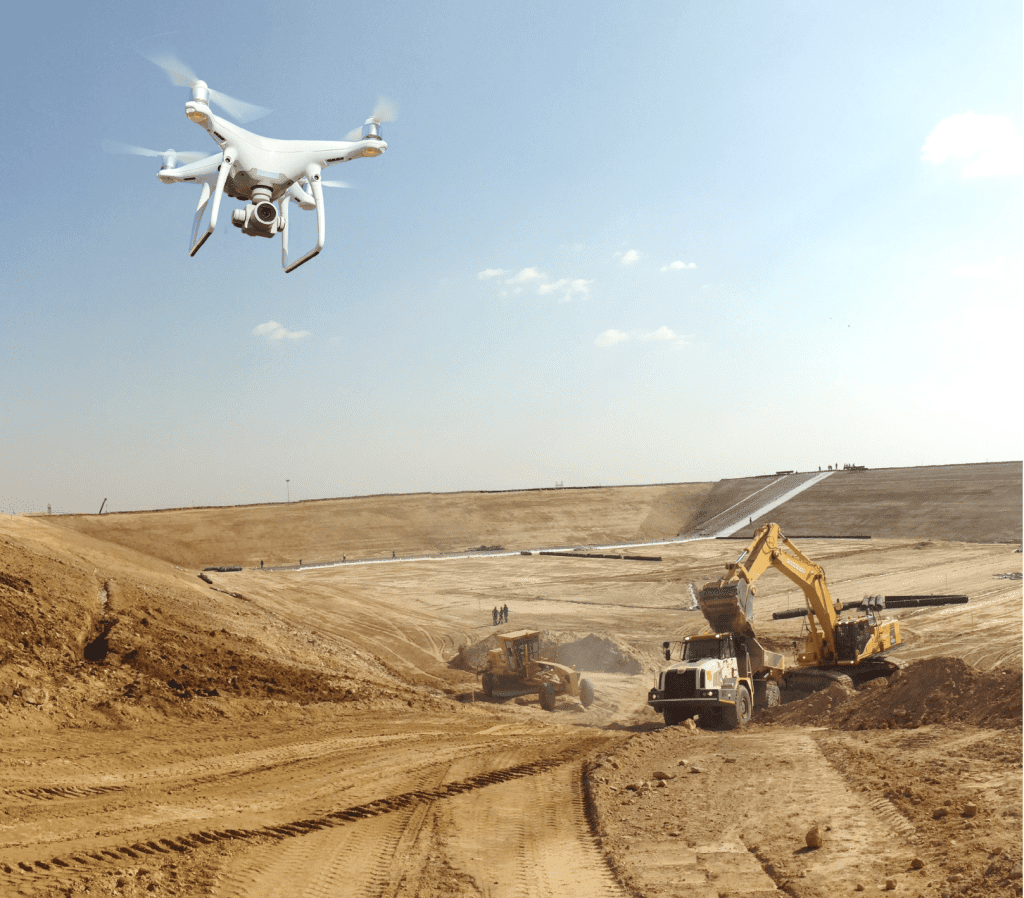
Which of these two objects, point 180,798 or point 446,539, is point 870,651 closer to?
point 180,798

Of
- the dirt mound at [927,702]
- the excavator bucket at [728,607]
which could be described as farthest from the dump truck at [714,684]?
the dirt mound at [927,702]

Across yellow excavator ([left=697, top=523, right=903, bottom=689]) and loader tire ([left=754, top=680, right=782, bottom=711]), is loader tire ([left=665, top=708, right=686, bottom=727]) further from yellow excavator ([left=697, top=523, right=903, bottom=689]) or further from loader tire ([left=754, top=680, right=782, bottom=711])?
loader tire ([left=754, top=680, right=782, bottom=711])

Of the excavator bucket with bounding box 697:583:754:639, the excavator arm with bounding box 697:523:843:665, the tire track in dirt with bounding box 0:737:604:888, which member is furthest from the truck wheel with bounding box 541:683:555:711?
the tire track in dirt with bounding box 0:737:604:888

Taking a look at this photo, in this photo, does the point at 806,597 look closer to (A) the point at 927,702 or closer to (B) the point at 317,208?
(A) the point at 927,702

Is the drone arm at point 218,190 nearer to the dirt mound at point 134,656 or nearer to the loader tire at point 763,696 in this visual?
the dirt mound at point 134,656

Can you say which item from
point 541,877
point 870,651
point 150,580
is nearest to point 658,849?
point 541,877
